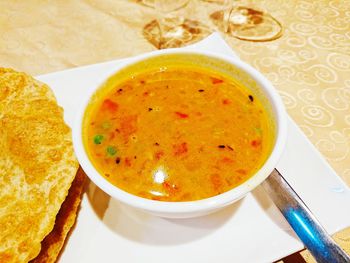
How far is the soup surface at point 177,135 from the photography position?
47.0 inches

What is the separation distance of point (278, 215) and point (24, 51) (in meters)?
1.87

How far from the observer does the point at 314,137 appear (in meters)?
1.81

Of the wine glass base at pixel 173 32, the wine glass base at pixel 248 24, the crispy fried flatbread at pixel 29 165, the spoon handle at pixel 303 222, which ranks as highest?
the spoon handle at pixel 303 222

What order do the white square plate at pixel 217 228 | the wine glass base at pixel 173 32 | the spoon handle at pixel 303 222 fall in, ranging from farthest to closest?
1. the wine glass base at pixel 173 32
2. the white square plate at pixel 217 228
3. the spoon handle at pixel 303 222

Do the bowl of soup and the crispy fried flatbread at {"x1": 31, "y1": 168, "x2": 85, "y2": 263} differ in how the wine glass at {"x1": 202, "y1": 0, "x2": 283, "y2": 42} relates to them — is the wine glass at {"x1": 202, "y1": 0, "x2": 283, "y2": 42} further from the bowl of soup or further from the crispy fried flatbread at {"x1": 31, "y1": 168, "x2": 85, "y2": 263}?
the crispy fried flatbread at {"x1": 31, "y1": 168, "x2": 85, "y2": 263}

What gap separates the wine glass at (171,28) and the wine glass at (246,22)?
0.45 feet

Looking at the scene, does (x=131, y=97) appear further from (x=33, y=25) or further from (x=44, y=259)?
(x=33, y=25)

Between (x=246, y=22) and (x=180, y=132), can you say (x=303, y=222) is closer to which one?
(x=180, y=132)

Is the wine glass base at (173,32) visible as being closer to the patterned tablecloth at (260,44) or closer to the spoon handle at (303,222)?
the patterned tablecloth at (260,44)

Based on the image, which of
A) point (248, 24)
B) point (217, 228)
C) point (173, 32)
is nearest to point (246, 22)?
point (248, 24)

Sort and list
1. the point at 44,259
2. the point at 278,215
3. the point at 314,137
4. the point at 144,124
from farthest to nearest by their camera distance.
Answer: the point at 314,137 → the point at 144,124 → the point at 278,215 → the point at 44,259

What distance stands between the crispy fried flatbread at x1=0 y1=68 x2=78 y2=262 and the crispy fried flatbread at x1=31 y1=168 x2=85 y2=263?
0.27ft

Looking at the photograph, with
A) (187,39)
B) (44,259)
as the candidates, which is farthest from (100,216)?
(187,39)

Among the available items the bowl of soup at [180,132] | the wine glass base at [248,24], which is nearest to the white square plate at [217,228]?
the bowl of soup at [180,132]
